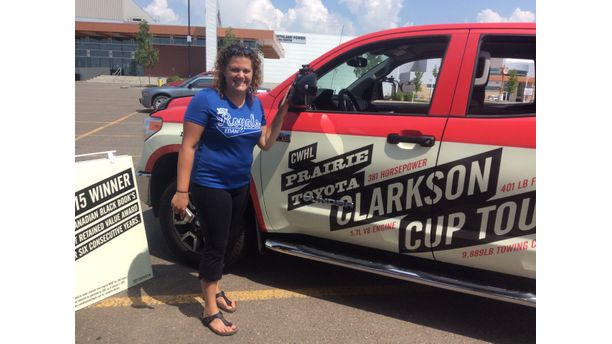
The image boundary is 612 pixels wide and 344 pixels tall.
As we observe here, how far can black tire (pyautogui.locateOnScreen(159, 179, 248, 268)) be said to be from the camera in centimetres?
338

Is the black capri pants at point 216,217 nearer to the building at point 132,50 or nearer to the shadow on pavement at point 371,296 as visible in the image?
the shadow on pavement at point 371,296

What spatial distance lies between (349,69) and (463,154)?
46.0 inches

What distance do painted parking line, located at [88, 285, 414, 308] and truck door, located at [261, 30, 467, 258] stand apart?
50 cm

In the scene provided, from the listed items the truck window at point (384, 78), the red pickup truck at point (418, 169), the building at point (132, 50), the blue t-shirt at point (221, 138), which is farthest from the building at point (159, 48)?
the blue t-shirt at point (221, 138)

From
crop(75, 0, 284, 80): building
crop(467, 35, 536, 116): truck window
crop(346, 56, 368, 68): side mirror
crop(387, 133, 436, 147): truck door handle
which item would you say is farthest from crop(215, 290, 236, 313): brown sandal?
crop(75, 0, 284, 80): building

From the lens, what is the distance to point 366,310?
306 cm

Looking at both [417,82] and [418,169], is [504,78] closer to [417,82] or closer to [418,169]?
[417,82]

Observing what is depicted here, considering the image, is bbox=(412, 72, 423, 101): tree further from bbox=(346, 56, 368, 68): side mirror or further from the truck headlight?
the truck headlight

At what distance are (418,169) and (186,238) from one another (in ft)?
6.34

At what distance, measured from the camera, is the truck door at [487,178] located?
2.41 metres

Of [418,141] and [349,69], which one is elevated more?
[349,69]

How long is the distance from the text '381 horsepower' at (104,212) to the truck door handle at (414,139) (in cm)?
195
